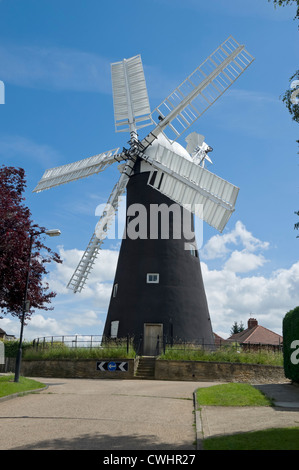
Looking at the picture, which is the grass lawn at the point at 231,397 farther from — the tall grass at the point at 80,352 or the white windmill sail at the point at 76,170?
the white windmill sail at the point at 76,170

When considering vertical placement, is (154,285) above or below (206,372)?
above

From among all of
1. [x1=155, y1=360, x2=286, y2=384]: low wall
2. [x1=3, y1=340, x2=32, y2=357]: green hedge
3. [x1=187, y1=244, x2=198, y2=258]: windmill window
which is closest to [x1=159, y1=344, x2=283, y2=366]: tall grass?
[x1=155, y1=360, x2=286, y2=384]: low wall

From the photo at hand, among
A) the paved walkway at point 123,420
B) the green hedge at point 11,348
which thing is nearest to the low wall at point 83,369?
the paved walkway at point 123,420

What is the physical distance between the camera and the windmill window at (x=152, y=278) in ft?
88.6

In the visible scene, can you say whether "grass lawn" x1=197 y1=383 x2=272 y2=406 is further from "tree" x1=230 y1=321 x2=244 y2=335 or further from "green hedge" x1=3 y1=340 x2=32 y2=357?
"tree" x1=230 y1=321 x2=244 y2=335

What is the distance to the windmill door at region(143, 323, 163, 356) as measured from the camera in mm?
26453

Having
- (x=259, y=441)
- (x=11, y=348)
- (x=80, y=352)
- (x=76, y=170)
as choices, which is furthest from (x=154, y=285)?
(x=259, y=441)

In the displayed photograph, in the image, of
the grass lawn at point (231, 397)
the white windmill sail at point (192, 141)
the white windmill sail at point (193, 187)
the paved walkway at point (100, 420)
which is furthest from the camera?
the white windmill sail at point (192, 141)

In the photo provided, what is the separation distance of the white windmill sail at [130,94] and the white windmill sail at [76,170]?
1.94 metres

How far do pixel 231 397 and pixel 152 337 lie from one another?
12.1 m

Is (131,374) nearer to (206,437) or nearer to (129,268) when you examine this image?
(129,268)

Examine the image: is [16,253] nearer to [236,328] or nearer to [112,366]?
[112,366]

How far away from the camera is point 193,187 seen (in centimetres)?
2502
